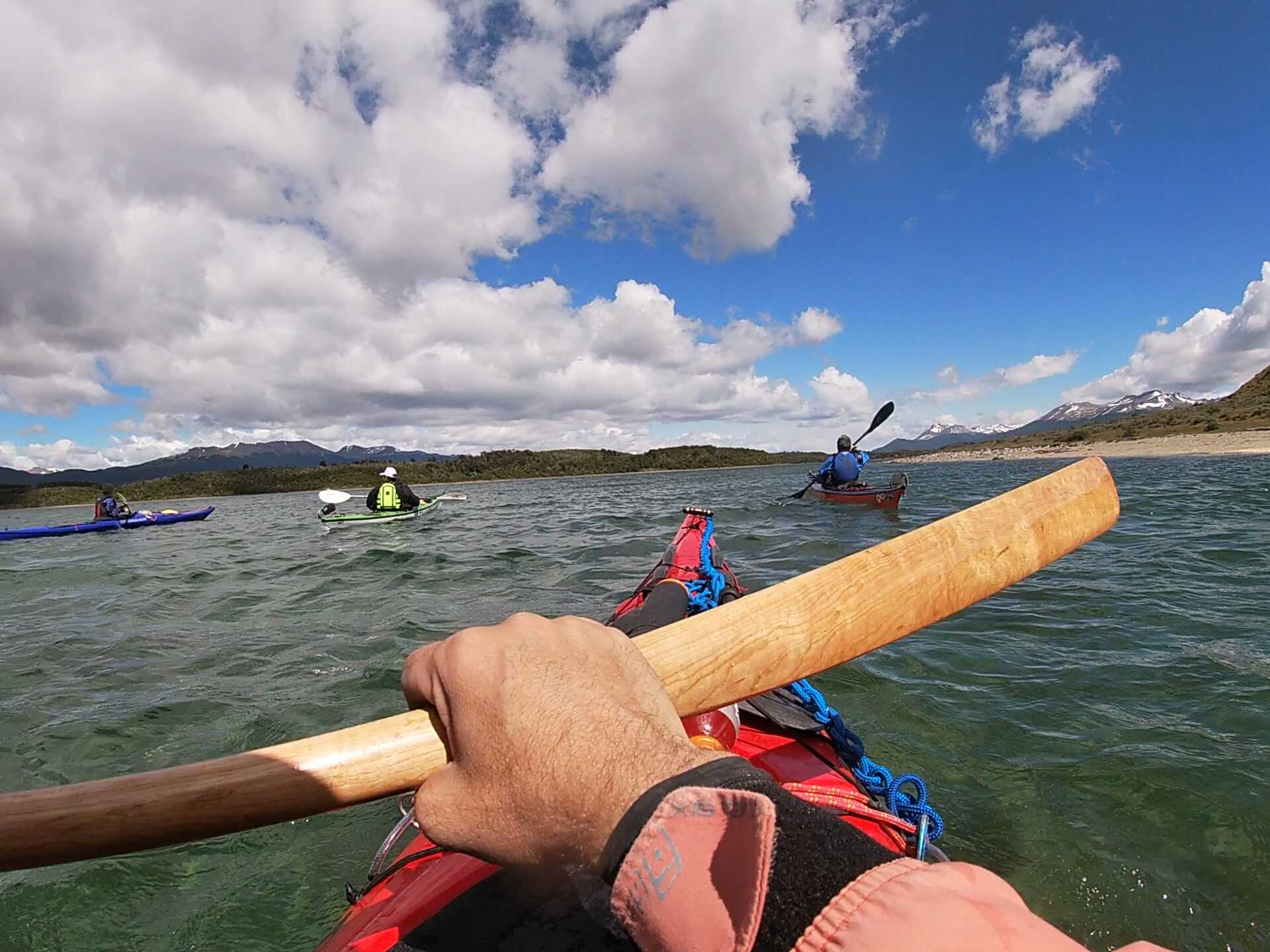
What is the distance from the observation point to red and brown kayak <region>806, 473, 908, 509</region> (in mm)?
19844

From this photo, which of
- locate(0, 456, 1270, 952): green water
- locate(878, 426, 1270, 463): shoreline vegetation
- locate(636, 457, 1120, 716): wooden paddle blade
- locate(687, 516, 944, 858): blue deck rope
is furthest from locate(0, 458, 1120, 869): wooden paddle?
locate(878, 426, 1270, 463): shoreline vegetation

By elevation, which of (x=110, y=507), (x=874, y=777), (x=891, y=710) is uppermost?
(x=110, y=507)

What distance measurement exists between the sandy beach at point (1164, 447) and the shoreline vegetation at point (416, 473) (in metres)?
64.5

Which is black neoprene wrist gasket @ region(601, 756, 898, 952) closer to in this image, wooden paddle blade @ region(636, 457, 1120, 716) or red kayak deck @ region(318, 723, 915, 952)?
wooden paddle blade @ region(636, 457, 1120, 716)

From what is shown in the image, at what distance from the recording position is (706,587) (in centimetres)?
584

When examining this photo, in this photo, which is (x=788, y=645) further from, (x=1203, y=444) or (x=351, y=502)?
(x=1203, y=444)

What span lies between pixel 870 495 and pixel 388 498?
18178mm

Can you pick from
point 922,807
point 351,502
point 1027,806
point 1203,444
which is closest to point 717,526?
point 1027,806

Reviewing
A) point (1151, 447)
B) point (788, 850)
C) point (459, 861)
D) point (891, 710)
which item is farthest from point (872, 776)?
point (1151, 447)

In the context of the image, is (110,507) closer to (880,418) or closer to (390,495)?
(390,495)

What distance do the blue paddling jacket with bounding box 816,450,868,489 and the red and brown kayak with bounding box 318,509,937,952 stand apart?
20927mm

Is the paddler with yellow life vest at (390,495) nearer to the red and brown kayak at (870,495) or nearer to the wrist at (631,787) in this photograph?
the red and brown kayak at (870,495)

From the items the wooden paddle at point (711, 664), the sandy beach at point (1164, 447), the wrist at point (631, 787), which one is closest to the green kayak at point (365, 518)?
the wooden paddle at point (711, 664)

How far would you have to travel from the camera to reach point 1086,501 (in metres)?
2.31
